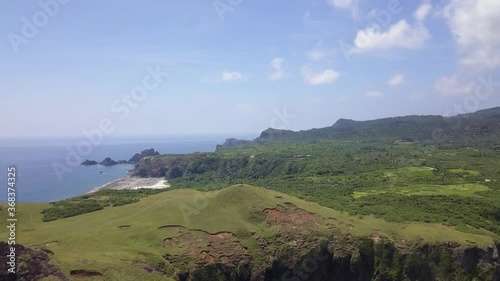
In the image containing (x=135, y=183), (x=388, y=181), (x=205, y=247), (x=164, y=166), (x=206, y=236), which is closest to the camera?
(x=205, y=247)

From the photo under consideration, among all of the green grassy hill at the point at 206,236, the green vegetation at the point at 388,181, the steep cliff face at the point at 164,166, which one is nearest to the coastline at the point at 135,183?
the steep cliff face at the point at 164,166

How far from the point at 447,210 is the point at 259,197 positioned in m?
32.4

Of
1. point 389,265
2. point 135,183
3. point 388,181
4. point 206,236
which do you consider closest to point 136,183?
point 135,183

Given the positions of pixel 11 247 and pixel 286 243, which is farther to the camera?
pixel 286 243

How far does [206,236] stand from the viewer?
125 feet

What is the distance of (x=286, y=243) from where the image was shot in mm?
39562

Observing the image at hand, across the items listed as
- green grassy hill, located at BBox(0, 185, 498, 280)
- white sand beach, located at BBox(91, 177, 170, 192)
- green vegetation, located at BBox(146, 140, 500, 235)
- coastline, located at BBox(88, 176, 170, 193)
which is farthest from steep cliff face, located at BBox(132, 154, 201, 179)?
green grassy hill, located at BBox(0, 185, 498, 280)

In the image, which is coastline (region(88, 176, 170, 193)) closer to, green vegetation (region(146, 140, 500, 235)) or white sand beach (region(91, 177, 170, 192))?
white sand beach (region(91, 177, 170, 192))

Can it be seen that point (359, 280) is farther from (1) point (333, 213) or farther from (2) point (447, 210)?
(2) point (447, 210)

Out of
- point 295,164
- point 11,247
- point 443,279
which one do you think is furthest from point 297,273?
point 295,164

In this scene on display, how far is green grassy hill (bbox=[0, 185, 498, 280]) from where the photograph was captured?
101ft

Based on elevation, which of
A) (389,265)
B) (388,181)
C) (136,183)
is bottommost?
(136,183)

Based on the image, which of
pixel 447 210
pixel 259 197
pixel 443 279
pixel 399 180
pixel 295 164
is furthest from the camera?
pixel 295 164

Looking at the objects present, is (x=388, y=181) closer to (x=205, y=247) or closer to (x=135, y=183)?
(x=205, y=247)
